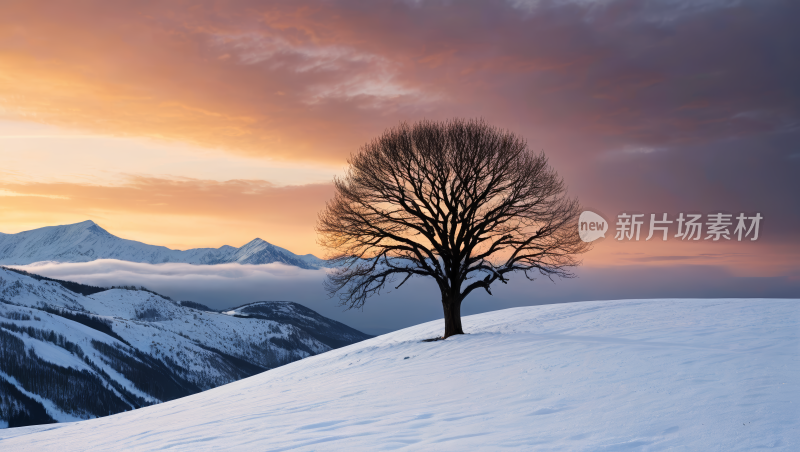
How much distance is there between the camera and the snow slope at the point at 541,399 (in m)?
8.93

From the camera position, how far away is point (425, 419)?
10875mm

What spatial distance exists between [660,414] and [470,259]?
1726 cm

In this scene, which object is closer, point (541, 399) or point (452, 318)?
point (541, 399)

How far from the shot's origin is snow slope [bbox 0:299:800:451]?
8930mm

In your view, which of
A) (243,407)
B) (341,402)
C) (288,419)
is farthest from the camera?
(243,407)

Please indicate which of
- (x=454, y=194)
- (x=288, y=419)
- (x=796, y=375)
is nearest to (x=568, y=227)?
(x=454, y=194)

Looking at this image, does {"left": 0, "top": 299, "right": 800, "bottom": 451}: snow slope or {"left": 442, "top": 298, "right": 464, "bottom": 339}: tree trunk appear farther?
{"left": 442, "top": 298, "right": 464, "bottom": 339}: tree trunk

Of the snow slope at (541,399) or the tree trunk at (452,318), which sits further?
the tree trunk at (452,318)

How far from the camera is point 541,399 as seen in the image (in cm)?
1154

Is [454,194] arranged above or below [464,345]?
above

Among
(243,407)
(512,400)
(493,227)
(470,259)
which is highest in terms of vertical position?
(493,227)

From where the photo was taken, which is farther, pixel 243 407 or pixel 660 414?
pixel 243 407

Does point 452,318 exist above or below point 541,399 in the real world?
above

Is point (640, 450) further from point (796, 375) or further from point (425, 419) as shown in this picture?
point (796, 375)
